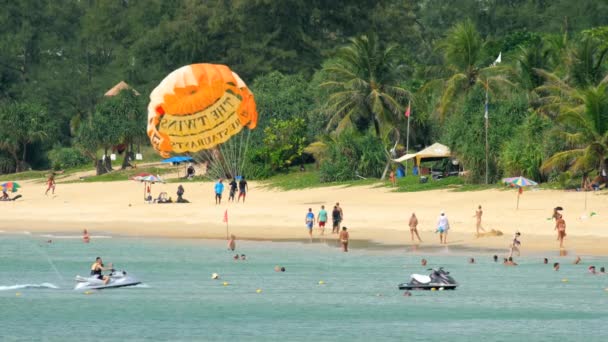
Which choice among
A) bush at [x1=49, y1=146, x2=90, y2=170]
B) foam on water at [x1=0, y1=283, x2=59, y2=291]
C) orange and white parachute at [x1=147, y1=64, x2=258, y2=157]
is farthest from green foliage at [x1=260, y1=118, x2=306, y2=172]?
foam on water at [x1=0, y1=283, x2=59, y2=291]

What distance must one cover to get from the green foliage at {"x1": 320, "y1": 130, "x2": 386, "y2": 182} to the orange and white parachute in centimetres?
528

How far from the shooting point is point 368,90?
61.9 metres

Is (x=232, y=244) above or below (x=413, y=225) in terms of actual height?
below

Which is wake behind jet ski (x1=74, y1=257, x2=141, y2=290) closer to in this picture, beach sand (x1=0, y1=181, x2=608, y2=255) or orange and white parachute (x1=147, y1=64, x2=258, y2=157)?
beach sand (x1=0, y1=181, x2=608, y2=255)

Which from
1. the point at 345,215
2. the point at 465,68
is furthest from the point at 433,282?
the point at 465,68

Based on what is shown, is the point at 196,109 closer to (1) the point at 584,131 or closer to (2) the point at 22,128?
(1) the point at 584,131

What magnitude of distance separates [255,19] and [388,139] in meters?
28.3

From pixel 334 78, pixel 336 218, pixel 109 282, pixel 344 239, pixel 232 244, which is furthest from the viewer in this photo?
pixel 334 78

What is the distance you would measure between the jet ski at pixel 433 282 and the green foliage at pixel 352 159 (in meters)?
25.8

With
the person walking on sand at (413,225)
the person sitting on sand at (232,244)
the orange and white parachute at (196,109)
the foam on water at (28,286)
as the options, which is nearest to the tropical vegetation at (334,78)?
the orange and white parachute at (196,109)

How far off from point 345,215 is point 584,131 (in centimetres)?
980

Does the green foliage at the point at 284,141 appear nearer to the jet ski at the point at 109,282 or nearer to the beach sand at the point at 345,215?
the beach sand at the point at 345,215

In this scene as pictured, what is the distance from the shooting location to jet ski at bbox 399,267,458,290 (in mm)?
33156

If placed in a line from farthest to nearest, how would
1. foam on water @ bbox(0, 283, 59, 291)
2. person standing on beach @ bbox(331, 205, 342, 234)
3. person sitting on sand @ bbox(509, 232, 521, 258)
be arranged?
1. person standing on beach @ bbox(331, 205, 342, 234)
2. person sitting on sand @ bbox(509, 232, 521, 258)
3. foam on water @ bbox(0, 283, 59, 291)
